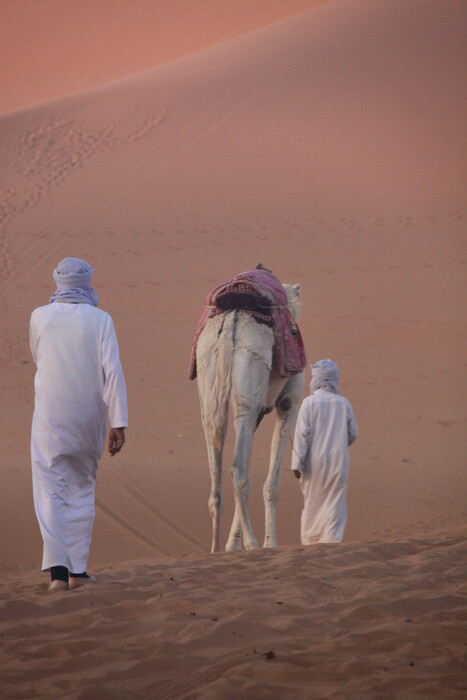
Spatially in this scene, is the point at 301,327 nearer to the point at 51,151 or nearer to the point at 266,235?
the point at 266,235

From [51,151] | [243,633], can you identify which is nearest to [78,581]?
[243,633]

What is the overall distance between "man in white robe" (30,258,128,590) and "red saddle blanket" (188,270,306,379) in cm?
212

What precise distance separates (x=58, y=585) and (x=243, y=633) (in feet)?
4.61

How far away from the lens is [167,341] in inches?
686

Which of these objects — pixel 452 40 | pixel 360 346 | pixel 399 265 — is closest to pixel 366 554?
pixel 360 346

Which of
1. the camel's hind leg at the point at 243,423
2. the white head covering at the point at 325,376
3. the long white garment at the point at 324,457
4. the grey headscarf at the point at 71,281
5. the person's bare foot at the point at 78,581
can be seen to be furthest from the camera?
the white head covering at the point at 325,376

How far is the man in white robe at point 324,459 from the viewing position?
25.3ft

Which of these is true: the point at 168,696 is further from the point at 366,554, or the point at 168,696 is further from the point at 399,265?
the point at 399,265

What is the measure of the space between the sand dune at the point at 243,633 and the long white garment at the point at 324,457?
72.2 inches

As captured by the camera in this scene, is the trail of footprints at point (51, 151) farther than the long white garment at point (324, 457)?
Yes

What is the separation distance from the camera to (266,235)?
70.7 ft

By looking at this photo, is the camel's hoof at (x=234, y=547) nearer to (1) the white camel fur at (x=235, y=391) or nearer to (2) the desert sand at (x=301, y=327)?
(1) the white camel fur at (x=235, y=391)

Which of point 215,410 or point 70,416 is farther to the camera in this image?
point 215,410

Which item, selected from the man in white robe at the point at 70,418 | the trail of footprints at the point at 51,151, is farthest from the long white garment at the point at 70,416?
the trail of footprints at the point at 51,151
